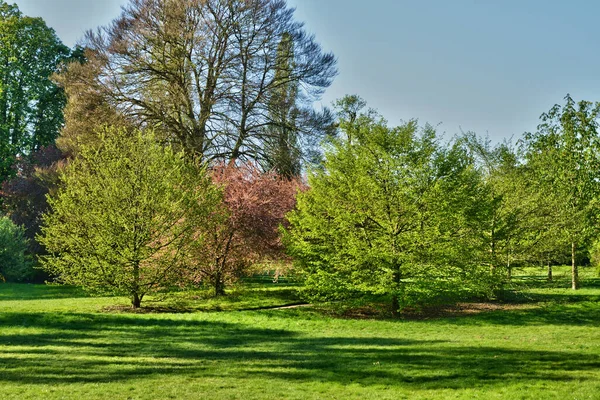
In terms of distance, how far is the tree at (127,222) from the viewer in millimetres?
20156

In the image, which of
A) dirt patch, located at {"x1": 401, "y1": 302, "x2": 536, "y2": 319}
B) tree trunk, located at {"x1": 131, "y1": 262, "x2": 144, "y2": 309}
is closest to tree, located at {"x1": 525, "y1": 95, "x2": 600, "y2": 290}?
dirt patch, located at {"x1": 401, "y1": 302, "x2": 536, "y2": 319}

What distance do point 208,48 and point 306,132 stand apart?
22.4ft

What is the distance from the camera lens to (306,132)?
3188 cm

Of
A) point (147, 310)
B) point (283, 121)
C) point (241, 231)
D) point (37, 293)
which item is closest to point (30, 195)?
point (37, 293)

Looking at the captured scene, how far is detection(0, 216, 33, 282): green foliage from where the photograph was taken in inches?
1220

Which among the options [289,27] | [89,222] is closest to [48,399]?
[89,222]

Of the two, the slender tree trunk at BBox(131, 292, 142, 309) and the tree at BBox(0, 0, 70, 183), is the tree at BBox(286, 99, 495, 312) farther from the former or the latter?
the tree at BBox(0, 0, 70, 183)

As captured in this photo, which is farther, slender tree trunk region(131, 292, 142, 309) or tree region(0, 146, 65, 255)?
tree region(0, 146, 65, 255)

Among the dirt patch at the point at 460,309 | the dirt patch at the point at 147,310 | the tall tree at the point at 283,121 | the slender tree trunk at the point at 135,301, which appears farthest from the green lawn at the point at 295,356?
the tall tree at the point at 283,121

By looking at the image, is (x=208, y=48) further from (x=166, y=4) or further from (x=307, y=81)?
(x=307, y=81)

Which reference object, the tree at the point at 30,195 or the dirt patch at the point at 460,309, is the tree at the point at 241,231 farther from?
the tree at the point at 30,195

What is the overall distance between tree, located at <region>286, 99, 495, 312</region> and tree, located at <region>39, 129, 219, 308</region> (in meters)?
4.88

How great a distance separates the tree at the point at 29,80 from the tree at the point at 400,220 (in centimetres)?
2759

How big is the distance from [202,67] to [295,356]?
69.7 feet
